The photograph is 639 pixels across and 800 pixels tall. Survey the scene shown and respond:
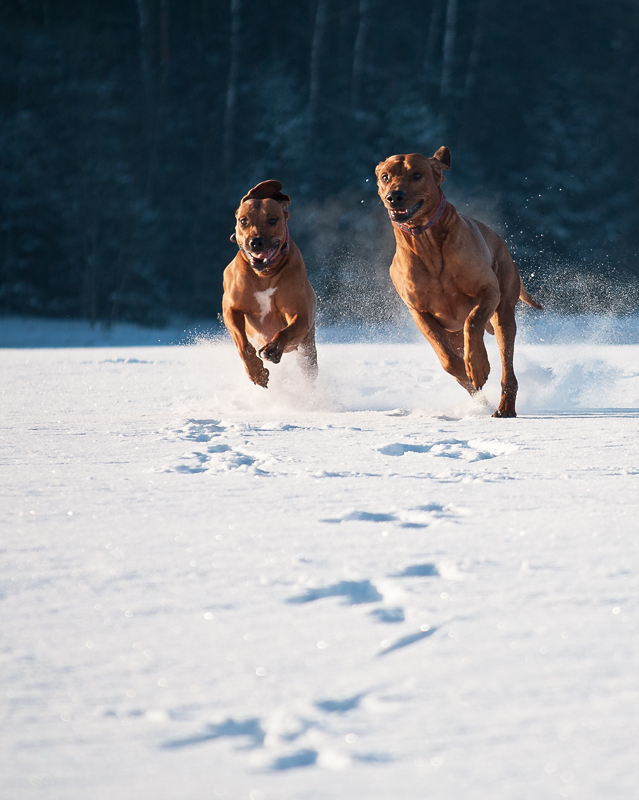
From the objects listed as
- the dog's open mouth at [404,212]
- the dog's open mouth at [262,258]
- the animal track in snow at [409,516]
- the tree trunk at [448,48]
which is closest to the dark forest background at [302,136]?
the tree trunk at [448,48]

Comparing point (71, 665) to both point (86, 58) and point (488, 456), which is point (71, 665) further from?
point (86, 58)

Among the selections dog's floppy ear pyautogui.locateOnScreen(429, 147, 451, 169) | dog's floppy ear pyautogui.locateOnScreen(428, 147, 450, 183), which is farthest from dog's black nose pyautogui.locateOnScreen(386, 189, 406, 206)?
dog's floppy ear pyautogui.locateOnScreen(429, 147, 451, 169)

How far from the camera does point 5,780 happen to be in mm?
934

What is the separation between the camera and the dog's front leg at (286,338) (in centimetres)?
459

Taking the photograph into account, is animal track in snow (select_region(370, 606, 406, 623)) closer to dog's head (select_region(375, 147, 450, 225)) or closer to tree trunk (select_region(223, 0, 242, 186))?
dog's head (select_region(375, 147, 450, 225))

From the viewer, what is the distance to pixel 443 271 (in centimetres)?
446

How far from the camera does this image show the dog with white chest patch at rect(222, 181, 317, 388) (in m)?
4.86

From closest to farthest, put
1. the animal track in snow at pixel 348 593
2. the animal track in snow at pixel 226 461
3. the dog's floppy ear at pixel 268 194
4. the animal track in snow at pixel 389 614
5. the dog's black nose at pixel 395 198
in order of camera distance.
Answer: the animal track in snow at pixel 389 614 < the animal track in snow at pixel 348 593 < the animal track in snow at pixel 226 461 < the dog's black nose at pixel 395 198 < the dog's floppy ear at pixel 268 194

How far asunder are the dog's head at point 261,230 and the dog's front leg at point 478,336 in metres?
1.15

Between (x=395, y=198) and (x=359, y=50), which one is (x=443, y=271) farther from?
(x=359, y=50)

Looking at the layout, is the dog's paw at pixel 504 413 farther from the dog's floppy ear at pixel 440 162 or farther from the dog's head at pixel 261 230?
the dog's head at pixel 261 230

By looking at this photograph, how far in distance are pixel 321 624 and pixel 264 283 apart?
377 cm

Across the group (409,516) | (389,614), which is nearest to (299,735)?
(389,614)

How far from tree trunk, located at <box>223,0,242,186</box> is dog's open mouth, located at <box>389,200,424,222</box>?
19939 mm
